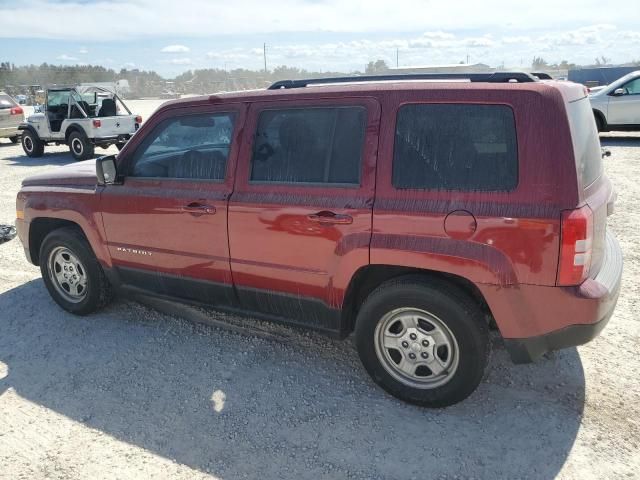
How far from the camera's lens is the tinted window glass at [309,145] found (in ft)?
10.2

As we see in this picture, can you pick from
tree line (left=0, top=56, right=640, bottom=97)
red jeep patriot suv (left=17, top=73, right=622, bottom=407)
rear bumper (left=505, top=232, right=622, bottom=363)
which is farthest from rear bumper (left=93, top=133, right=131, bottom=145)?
tree line (left=0, top=56, right=640, bottom=97)

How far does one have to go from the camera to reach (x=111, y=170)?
12.8ft

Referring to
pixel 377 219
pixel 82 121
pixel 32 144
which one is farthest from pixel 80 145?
pixel 377 219

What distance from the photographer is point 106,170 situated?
3.88 meters

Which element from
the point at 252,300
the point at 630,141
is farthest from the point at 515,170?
the point at 630,141

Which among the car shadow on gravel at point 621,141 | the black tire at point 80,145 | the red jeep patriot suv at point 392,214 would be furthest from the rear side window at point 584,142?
the black tire at point 80,145

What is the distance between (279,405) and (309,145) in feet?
5.13

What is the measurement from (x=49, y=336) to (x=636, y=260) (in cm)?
525

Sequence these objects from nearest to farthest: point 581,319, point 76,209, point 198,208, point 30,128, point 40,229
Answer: point 581,319 < point 198,208 < point 76,209 < point 40,229 < point 30,128

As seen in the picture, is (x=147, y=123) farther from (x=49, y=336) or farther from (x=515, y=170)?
(x=515, y=170)

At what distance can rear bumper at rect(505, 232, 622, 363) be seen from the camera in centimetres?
266

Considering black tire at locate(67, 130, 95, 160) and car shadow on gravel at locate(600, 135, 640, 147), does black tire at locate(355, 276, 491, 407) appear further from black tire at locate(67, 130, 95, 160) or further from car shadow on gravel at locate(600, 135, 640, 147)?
black tire at locate(67, 130, 95, 160)

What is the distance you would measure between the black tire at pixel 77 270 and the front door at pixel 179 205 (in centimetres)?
34

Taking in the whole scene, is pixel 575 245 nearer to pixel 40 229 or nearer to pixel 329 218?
pixel 329 218
